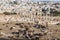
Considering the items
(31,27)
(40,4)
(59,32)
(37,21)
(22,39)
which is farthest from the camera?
(40,4)

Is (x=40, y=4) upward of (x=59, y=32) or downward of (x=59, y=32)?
upward

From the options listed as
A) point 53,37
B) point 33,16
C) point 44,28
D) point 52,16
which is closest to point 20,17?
point 33,16

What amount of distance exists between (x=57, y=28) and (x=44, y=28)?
0.49m

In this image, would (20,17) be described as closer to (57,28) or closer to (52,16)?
(52,16)

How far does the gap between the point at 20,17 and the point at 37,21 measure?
4.11 ft

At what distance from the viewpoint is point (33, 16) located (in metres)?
12.3

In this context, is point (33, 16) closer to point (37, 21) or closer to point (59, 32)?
point (37, 21)

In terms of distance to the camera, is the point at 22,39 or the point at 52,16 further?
the point at 52,16

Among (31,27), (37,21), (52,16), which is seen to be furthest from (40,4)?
(31,27)

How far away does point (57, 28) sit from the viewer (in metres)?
10.0

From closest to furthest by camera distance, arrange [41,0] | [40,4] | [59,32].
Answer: [59,32] → [40,4] → [41,0]

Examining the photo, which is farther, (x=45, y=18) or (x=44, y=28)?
(x=45, y=18)

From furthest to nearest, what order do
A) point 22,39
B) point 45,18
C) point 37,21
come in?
point 45,18 < point 37,21 < point 22,39

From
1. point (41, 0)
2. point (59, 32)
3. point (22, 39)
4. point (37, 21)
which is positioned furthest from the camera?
point (41, 0)
